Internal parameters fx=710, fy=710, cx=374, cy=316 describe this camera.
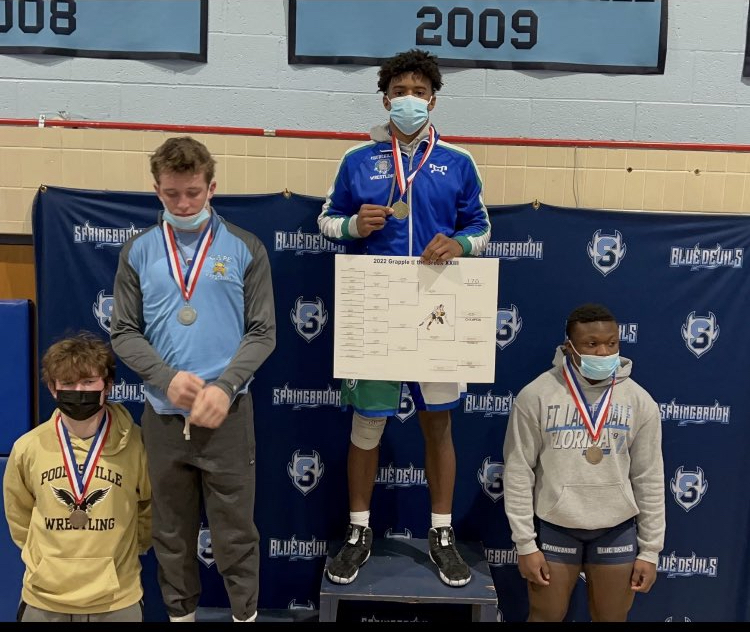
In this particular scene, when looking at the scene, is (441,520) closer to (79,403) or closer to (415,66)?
(79,403)

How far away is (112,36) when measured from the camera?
3367mm

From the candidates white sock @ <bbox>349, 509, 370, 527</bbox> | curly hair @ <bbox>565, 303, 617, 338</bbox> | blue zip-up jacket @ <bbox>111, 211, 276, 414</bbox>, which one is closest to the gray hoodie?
curly hair @ <bbox>565, 303, 617, 338</bbox>

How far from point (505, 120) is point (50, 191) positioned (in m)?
2.14

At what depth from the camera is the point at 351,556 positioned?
292cm

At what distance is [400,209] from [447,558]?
1.42 m

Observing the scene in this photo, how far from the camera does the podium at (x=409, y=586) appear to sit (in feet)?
9.04

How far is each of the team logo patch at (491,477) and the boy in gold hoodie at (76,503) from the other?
161 cm

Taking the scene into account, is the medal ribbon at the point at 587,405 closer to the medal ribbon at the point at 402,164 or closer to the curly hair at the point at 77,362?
the medal ribbon at the point at 402,164

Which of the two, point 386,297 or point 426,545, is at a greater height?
point 386,297

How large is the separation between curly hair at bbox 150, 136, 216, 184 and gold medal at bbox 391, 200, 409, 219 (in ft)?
2.41

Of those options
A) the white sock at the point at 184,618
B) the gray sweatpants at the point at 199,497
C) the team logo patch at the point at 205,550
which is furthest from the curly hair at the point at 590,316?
the team logo patch at the point at 205,550

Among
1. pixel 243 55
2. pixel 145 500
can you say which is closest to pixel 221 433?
pixel 145 500

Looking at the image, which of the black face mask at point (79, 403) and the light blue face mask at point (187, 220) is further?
the light blue face mask at point (187, 220)

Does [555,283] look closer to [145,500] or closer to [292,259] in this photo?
[292,259]
